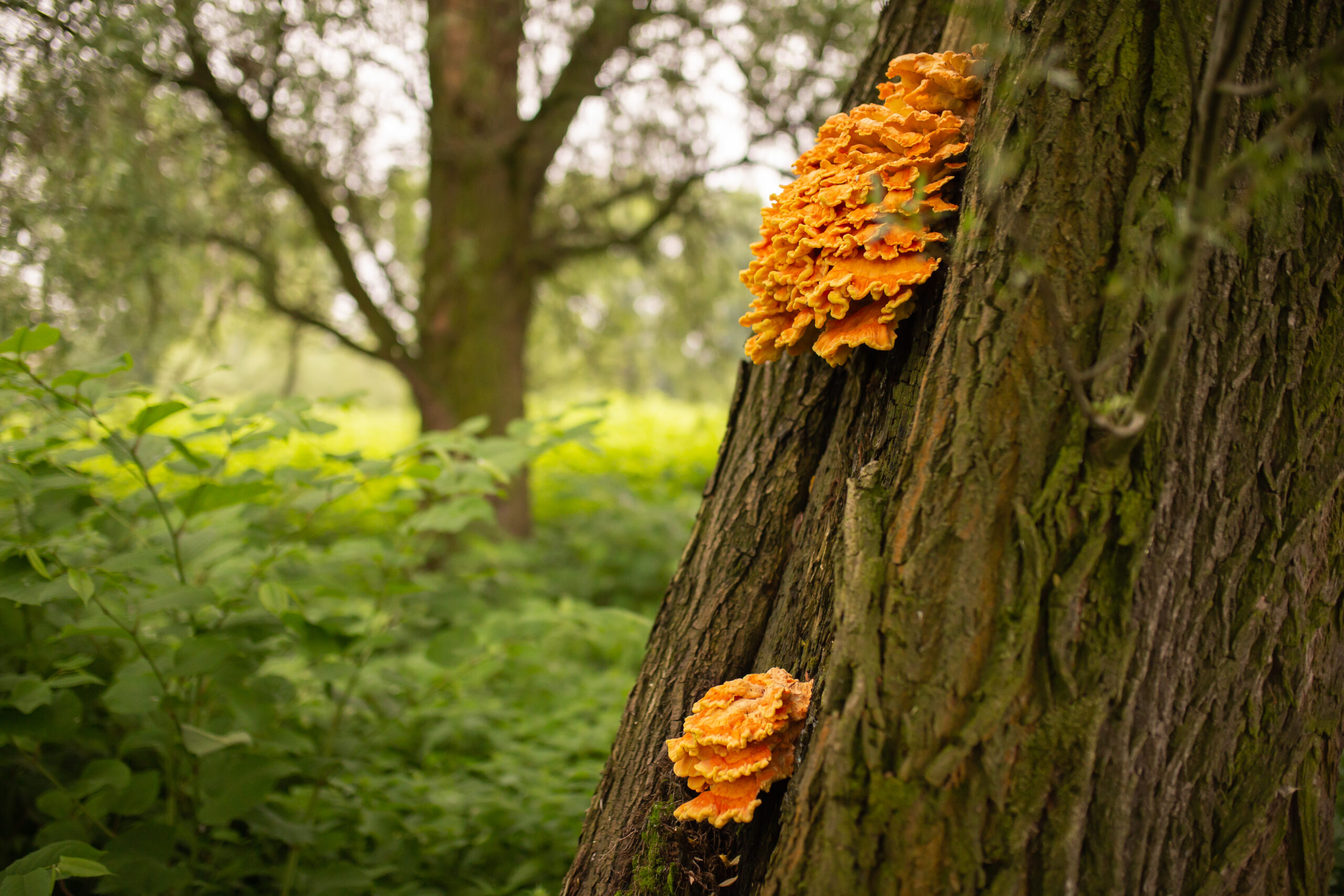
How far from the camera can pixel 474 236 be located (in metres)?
5.07

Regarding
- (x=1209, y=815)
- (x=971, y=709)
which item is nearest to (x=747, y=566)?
(x=971, y=709)

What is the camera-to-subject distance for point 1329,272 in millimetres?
1169

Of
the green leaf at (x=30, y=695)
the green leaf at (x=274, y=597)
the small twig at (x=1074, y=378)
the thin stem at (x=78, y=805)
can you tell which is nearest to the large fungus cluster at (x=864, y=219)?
the small twig at (x=1074, y=378)

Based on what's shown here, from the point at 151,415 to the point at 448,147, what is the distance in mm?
3684

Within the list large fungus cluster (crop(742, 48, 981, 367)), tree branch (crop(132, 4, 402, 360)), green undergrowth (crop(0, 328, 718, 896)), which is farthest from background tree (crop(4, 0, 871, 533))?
large fungus cluster (crop(742, 48, 981, 367))

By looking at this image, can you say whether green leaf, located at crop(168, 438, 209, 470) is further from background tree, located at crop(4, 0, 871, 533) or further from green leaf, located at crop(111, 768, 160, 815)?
background tree, located at crop(4, 0, 871, 533)

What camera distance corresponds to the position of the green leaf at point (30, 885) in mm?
1249

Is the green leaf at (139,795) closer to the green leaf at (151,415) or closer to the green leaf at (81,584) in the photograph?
the green leaf at (81,584)

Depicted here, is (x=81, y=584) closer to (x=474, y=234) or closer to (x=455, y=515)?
(x=455, y=515)

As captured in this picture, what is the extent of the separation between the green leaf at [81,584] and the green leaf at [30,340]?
0.48 metres

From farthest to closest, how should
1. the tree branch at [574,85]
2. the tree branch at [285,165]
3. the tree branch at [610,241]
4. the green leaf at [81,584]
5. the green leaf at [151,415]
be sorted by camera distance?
the tree branch at [610,241], the tree branch at [574,85], the tree branch at [285,165], the green leaf at [151,415], the green leaf at [81,584]

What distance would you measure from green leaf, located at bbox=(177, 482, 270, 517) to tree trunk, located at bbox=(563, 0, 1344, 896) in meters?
1.41

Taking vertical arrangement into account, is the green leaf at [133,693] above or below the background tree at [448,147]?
below

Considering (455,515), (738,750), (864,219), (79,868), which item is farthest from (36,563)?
(864,219)
